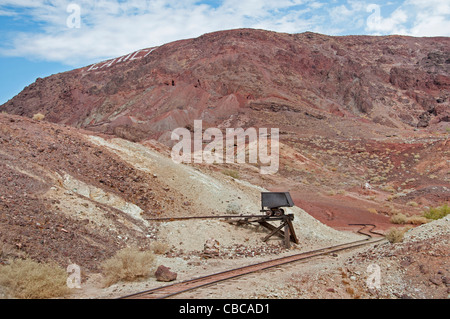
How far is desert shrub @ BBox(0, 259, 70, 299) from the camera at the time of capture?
20.9 ft

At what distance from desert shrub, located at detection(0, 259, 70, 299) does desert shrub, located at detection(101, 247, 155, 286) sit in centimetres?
112

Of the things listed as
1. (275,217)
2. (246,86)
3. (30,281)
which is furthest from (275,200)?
(246,86)

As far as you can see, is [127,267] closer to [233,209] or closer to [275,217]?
[275,217]

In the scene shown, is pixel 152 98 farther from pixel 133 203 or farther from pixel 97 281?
pixel 97 281

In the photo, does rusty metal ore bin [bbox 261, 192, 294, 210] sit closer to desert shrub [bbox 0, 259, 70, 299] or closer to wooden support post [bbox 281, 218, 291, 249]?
wooden support post [bbox 281, 218, 291, 249]

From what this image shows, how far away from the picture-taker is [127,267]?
8.27m

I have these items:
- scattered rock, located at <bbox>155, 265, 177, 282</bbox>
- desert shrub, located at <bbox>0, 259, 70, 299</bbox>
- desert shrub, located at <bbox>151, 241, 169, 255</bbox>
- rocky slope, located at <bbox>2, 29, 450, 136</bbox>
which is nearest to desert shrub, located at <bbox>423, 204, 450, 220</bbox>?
desert shrub, located at <bbox>151, 241, 169, 255</bbox>

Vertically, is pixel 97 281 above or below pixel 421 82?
below

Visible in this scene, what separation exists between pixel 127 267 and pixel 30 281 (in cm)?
220

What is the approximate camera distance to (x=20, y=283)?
6461 mm

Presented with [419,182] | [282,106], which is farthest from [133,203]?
[282,106]

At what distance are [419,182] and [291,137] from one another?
1970cm

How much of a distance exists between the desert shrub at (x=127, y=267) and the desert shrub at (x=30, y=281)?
3.67 ft

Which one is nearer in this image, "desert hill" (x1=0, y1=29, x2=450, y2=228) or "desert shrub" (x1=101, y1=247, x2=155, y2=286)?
"desert shrub" (x1=101, y1=247, x2=155, y2=286)
